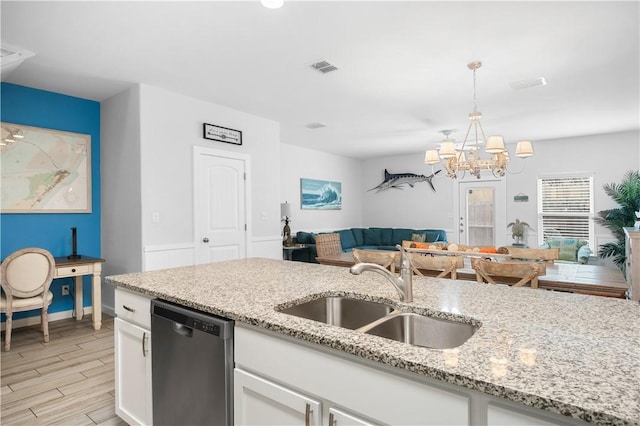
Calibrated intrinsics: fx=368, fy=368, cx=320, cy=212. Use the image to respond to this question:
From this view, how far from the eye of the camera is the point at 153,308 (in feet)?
5.58

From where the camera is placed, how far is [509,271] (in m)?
2.87

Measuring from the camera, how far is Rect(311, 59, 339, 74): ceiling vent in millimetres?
3283

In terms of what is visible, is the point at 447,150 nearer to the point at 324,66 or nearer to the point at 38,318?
the point at 324,66

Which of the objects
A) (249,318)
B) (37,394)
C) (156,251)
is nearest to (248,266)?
(249,318)

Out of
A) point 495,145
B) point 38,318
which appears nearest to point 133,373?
point 38,318

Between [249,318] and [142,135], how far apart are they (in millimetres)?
3218

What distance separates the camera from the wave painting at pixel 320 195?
7552mm

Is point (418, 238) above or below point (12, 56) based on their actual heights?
below

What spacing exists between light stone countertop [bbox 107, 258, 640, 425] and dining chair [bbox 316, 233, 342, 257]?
104 inches

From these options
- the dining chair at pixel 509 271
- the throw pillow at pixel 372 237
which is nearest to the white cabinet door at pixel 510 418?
the dining chair at pixel 509 271

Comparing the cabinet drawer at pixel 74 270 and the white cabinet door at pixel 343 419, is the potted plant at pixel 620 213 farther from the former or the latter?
the cabinet drawer at pixel 74 270

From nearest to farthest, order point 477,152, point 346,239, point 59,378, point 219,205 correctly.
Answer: point 59,378 → point 477,152 → point 219,205 → point 346,239

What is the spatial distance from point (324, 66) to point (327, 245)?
7.60ft

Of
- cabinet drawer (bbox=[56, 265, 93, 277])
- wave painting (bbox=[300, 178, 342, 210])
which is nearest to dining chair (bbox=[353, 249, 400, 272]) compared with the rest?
cabinet drawer (bbox=[56, 265, 93, 277])
